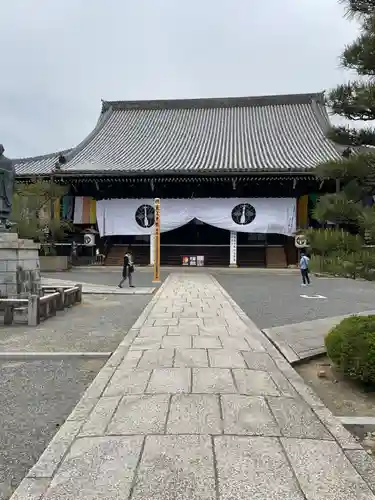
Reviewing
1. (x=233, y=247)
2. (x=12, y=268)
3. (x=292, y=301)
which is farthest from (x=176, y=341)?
(x=233, y=247)

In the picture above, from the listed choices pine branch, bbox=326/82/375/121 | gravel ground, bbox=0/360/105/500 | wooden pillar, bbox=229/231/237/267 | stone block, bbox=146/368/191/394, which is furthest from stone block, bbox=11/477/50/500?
wooden pillar, bbox=229/231/237/267

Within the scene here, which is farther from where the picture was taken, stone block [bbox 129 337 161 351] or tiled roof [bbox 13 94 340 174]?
tiled roof [bbox 13 94 340 174]

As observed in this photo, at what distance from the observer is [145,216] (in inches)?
960

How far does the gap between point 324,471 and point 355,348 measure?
2073 mm

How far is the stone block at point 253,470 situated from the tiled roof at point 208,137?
19943 mm

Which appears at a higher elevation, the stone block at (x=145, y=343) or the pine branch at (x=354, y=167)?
the pine branch at (x=354, y=167)

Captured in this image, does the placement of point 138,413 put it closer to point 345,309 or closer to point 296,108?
point 345,309

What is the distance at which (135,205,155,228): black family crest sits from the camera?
2428 centimetres

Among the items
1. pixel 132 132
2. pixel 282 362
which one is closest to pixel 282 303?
pixel 282 362

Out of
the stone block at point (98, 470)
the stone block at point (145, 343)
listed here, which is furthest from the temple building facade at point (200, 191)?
the stone block at point (98, 470)

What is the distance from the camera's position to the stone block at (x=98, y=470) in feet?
7.48

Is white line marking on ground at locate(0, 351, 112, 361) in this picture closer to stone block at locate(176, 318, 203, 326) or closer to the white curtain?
stone block at locate(176, 318, 203, 326)

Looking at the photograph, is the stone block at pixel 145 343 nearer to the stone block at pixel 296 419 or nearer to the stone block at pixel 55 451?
the stone block at pixel 296 419

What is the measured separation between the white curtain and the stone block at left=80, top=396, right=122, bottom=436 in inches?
808
